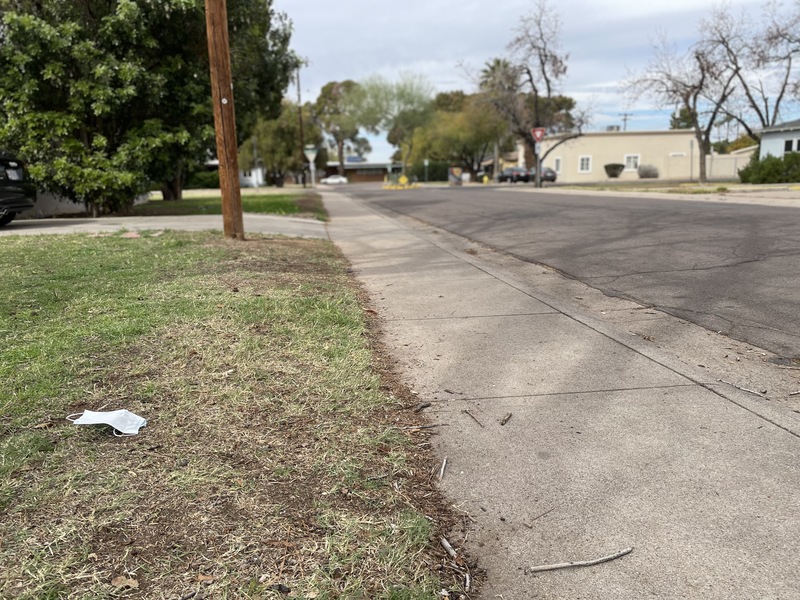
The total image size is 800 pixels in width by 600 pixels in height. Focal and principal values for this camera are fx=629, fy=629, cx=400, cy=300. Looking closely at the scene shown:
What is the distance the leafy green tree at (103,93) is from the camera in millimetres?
14508

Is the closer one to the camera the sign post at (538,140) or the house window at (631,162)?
the sign post at (538,140)

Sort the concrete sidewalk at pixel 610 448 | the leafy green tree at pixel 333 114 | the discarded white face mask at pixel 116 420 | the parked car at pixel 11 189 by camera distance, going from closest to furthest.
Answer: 1. the concrete sidewalk at pixel 610 448
2. the discarded white face mask at pixel 116 420
3. the parked car at pixel 11 189
4. the leafy green tree at pixel 333 114

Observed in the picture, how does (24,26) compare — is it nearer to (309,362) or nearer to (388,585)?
(309,362)

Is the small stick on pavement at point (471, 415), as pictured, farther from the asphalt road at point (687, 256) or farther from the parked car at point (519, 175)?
the parked car at point (519, 175)

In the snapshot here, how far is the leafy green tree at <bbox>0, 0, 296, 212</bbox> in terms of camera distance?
14.5 metres

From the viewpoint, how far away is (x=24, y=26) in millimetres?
13914

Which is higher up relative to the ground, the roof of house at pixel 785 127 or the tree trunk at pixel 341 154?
the tree trunk at pixel 341 154

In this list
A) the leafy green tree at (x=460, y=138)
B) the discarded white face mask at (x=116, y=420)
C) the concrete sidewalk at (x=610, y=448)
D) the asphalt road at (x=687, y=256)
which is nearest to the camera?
the concrete sidewalk at (x=610, y=448)

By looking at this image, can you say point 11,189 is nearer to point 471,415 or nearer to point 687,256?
point 471,415

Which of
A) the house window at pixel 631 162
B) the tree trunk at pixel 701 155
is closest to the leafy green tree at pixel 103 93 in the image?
the tree trunk at pixel 701 155

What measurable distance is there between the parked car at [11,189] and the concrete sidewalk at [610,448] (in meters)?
9.26

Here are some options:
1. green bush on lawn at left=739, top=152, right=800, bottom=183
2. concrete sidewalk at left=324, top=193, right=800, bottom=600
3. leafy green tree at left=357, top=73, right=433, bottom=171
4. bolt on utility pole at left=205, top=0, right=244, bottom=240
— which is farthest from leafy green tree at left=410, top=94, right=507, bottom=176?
concrete sidewalk at left=324, top=193, right=800, bottom=600

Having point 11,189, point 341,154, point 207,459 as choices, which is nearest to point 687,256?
point 207,459

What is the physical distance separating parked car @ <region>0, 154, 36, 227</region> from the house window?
168 ft
